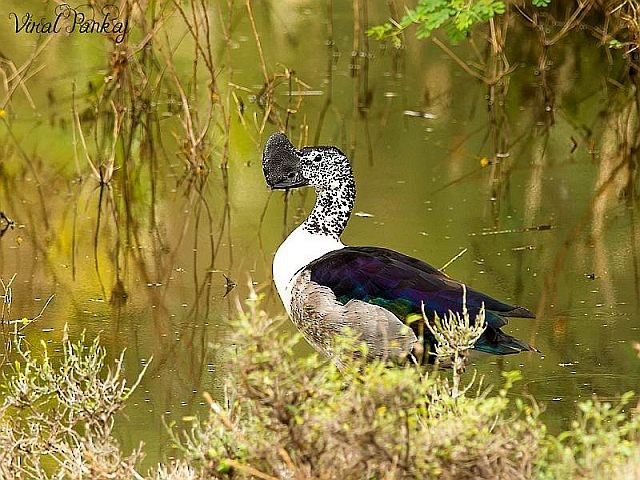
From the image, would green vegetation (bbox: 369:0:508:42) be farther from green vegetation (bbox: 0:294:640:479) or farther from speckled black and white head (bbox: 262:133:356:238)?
green vegetation (bbox: 0:294:640:479)

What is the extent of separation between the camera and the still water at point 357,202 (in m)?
5.88

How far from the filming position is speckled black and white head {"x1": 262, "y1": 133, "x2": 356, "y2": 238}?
17.6ft

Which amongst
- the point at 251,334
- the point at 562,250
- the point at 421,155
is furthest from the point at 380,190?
the point at 251,334

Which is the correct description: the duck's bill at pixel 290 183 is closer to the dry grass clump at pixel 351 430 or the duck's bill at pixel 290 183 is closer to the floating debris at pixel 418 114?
the dry grass clump at pixel 351 430

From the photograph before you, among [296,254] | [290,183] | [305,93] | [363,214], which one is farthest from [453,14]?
[296,254]

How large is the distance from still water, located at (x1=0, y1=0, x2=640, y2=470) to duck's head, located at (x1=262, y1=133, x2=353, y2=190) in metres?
0.86

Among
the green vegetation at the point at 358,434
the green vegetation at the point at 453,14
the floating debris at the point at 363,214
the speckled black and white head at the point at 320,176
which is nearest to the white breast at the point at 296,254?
the speckled black and white head at the point at 320,176

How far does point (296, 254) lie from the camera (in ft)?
17.3

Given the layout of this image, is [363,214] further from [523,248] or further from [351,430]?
[351,430]

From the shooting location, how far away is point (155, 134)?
384 inches

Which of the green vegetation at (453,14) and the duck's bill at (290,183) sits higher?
the green vegetation at (453,14)

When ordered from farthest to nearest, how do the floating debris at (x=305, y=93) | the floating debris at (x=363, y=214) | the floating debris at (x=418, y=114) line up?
the floating debris at (x=305, y=93) → the floating debris at (x=418, y=114) → the floating debris at (x=363, y=214)

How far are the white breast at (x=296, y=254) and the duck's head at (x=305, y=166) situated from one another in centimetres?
21

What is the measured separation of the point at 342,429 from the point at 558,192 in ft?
17.5
